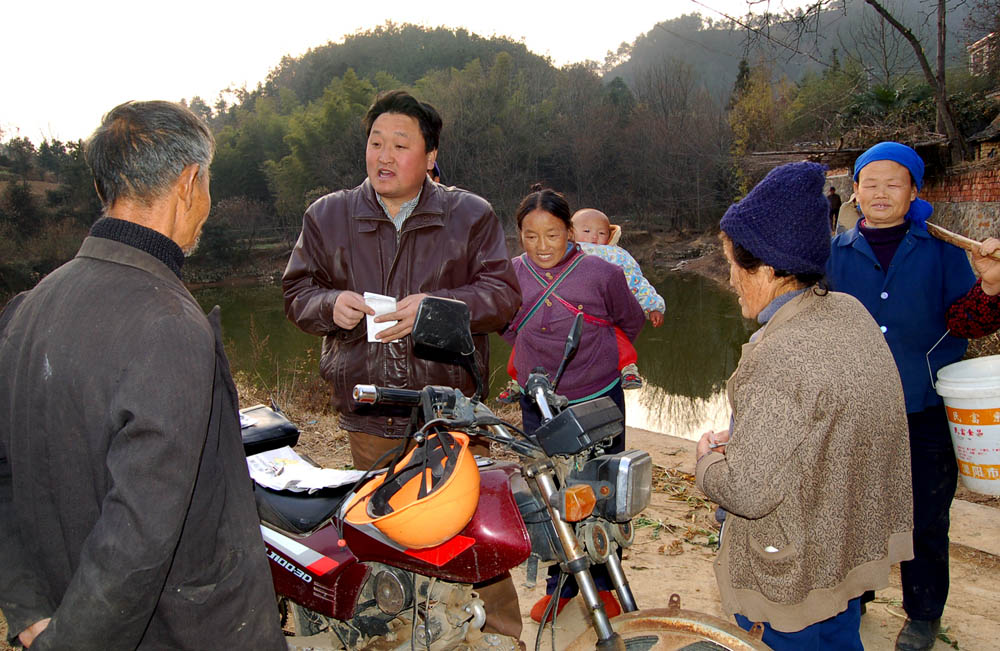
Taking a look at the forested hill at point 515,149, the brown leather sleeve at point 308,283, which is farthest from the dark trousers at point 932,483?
the forested hill at point 515,149

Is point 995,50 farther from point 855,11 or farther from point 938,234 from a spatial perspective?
point 855,11

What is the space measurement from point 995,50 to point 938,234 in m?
16.2

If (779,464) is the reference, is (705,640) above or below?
below

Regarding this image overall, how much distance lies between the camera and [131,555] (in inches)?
46.4

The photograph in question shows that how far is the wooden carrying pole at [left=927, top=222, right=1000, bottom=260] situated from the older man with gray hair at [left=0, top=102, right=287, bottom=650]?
228cm

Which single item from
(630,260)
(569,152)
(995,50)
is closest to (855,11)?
(569,152)

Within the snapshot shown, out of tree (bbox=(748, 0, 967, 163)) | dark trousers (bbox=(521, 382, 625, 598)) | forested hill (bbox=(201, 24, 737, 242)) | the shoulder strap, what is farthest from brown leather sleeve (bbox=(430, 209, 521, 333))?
forested hill (bbox=(201, 24, 737, 242))

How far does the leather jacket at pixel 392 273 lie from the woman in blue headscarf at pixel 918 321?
4.05 feet

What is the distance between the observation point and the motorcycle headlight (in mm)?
1522

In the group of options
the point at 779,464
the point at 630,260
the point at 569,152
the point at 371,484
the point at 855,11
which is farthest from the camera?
the point at 855,11

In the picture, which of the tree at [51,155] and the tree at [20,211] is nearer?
the tree at [20,211]

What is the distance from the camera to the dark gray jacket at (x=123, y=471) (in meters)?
1.19

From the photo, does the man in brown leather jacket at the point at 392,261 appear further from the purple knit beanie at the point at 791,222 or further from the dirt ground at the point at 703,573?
the dirt ground at the point at 703,573

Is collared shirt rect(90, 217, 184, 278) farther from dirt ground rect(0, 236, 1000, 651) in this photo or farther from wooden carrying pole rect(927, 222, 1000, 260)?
wooden carrying pole rect(927, 222, 1000, 260)
